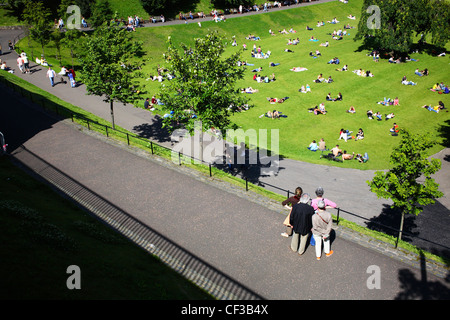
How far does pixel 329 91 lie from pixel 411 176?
23381 millimetres

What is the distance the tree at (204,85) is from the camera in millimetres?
18828

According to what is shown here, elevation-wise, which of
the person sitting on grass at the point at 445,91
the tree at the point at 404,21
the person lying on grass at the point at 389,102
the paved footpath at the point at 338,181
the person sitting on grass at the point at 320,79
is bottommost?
the paved footpath at the point at 338,181

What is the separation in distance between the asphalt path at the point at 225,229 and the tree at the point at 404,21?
121 ft

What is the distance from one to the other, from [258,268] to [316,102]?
26287mm

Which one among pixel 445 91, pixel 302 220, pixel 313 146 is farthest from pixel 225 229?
pixel 445 91

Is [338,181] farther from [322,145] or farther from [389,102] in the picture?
[389,102]

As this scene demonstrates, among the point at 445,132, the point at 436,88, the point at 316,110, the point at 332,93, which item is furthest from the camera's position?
the point at 332,93

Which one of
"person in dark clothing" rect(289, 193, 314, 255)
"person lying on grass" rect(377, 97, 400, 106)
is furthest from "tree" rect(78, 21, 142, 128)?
"person lying on grass" rect(377, 97, 400, 106)

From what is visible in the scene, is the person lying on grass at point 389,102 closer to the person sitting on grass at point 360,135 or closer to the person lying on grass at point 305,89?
the person lying on grass at point 305,89

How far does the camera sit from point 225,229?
14.0 meters

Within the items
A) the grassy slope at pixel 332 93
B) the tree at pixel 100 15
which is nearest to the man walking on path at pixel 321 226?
the grassy slope at pixel 332 93

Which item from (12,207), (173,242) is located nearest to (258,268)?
(173,242)

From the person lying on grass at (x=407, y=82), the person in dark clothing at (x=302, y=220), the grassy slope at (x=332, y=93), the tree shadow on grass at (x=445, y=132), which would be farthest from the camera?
the person lying on grass at (x=407, y=82)

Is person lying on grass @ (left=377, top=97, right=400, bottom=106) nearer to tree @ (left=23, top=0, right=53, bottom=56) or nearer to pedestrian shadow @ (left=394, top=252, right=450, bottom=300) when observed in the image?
pedestrian shadow @ (left=394, top=252, right=450, bottom=300)
